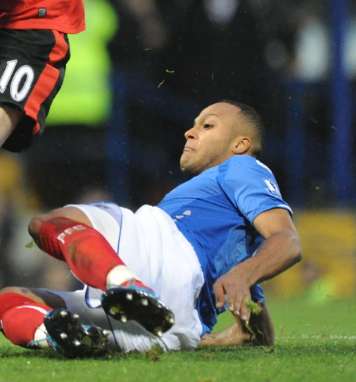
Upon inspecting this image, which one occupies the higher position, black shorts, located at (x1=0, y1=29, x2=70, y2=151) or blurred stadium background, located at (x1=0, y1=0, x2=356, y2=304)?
black shorts, located at (x1=0, y1=29, x2=70, y2=151)

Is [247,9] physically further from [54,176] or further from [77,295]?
[77,295]

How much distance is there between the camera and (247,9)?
1259cm

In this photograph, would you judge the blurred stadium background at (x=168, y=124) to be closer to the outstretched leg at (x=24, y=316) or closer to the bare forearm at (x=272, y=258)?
the outstretched leg at (x=24, y=316)

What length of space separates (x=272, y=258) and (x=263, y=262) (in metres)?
0.04

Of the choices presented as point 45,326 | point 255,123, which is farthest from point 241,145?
point 45,326

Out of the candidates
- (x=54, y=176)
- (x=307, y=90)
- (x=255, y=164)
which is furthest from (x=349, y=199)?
(x=255, y=164)

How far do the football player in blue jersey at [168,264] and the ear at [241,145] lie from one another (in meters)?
0.07

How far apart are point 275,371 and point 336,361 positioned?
0.45 m

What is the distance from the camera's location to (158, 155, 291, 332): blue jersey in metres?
5.17

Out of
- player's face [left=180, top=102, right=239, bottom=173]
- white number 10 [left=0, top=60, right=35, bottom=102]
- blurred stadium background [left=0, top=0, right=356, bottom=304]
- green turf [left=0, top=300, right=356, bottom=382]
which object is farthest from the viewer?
blurred stadium background [left=0, top=0, right=356, bottom=304]

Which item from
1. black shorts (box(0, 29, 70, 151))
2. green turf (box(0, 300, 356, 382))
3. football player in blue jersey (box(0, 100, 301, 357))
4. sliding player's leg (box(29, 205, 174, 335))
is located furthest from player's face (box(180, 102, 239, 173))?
green turf (box(0, 300, 356, 382))

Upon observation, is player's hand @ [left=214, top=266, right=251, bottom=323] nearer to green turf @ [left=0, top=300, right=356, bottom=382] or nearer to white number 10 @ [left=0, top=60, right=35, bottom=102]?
green turf @ [left=0, top=300, right=356, bottom=382]

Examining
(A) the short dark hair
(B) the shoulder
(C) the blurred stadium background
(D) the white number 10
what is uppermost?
(D) the white number 10

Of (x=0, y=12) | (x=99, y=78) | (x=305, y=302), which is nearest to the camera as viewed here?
(x=0, y=12)
